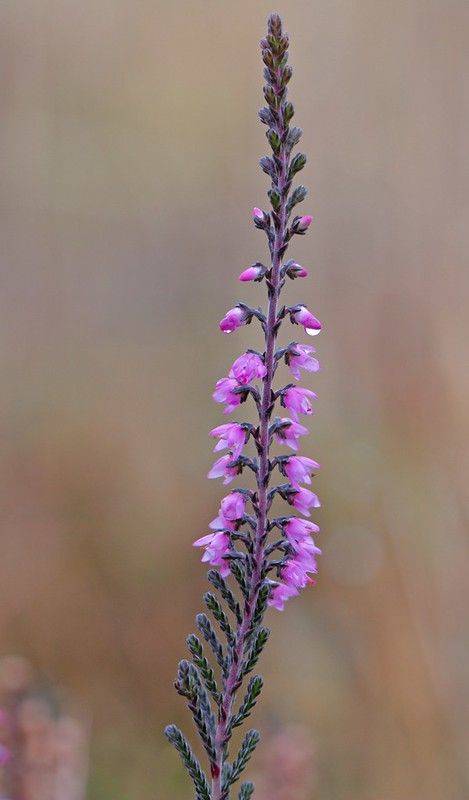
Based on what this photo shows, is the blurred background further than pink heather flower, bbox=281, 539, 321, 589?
Yes

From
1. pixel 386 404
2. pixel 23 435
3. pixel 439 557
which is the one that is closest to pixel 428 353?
pixel 386 404

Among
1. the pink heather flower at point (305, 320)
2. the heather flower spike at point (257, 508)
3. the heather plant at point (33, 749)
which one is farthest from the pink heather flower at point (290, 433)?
the heather plant at point (33, 749)

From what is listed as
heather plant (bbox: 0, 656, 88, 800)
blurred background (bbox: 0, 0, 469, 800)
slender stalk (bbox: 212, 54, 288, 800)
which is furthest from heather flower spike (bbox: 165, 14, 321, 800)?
blurred background (bbox: 0, 0, 469, 800)

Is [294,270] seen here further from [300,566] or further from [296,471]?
[300,566]

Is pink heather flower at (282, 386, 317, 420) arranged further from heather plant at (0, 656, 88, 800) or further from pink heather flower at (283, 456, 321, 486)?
heather plant at (0, 656, 88, 800)

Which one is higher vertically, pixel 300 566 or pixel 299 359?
pixel 299 359

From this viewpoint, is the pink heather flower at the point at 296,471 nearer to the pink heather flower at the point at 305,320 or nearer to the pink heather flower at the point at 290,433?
the pink heather flower at the point at 290,433

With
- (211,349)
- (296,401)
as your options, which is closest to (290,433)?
(296,401)

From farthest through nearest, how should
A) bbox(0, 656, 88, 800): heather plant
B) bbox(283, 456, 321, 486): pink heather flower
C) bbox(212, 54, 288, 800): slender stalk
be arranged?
bbox(0, 656, 88, 800): heather plant, bbox(283, 456, 321, 486): pink heather flower, bbox(212, 54, 288, 800): slender stalk

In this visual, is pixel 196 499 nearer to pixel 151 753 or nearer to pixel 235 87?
pixel 151 753
